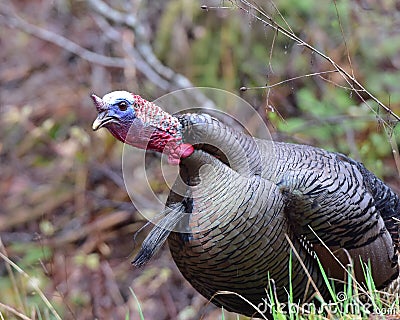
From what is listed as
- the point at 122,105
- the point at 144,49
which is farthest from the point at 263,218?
the point at 144,49

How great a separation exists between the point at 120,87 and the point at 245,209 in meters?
3.94

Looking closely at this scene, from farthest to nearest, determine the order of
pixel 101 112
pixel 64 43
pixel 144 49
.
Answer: pixel 64 43 < pixel 144 49 < pixel 101 112

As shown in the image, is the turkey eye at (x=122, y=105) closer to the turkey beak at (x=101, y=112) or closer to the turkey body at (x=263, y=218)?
the turkey beak at (x=101, y=112)

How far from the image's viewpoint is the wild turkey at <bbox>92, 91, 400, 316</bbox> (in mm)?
3170

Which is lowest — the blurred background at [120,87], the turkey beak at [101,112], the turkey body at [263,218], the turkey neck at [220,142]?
the blurred background at [120,87]

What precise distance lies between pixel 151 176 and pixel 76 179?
3.45 ft

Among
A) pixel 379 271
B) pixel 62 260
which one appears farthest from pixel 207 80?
pixel 379 271

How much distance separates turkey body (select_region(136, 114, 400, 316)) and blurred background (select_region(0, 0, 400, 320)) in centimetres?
241

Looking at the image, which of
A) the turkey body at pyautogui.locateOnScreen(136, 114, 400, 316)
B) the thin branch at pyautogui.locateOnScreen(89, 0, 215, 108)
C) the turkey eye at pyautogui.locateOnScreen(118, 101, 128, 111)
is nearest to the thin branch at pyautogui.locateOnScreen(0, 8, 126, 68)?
the thin branch at pyautogui.locateOnScreen(89, 0, 215, 108)

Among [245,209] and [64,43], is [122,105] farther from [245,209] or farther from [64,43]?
[64,43]

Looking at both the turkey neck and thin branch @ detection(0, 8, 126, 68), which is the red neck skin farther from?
thin branch @ detection(0, 8, 126, 68)

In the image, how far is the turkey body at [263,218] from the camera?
10.4 ft

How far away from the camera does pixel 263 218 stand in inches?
125

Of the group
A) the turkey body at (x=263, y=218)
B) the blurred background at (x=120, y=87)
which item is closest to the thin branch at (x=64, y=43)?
the blurred background at (x=120, y=87)
